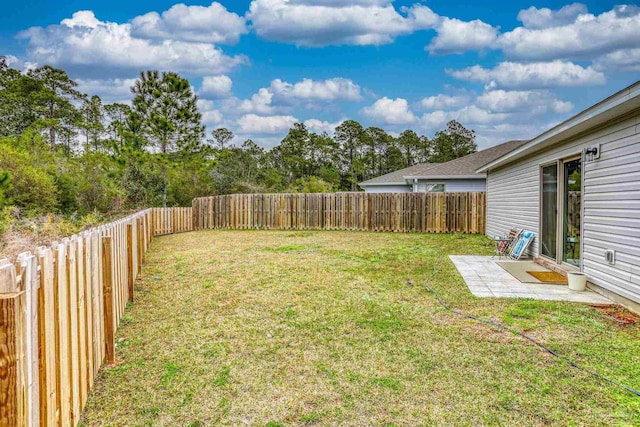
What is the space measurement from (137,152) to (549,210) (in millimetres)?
16951

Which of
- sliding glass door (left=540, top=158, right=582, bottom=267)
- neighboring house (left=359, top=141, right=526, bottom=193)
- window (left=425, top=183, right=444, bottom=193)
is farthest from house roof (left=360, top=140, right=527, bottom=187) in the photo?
sliding glass door (left=540, top=158, right=582, bottom=267)

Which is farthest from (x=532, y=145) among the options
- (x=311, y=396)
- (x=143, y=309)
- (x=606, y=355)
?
(x=143, y=309)

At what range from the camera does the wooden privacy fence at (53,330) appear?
1.30m

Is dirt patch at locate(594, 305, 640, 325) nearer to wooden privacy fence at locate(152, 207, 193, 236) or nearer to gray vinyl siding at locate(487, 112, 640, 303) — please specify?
gray vinyl siding at locate(487, 112, 640, 303)

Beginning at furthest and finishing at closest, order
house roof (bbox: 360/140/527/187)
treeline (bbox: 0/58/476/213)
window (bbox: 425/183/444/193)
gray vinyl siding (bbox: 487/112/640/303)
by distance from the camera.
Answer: window (bbox: 425/183/444/193)
house roof (bbox: 360/140/527/187)
treeline (bbox: 0/58/476/213)
gray vinyl siding (bbox: 487/112/640/303)

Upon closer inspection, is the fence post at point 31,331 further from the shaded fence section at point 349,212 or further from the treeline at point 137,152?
the shaded fence section at point 349,212

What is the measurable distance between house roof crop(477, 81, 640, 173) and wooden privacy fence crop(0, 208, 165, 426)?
488 centimetres

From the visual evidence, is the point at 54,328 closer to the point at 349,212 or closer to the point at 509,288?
the point at 509,288

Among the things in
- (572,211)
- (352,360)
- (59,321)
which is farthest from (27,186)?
(572,211)

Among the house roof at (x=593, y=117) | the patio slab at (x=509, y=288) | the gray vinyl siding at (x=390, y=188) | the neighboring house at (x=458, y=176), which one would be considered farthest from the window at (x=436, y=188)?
the patio slab at (x=509, y=288)

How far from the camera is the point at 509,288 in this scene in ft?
17.5

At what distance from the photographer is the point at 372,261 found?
25.2 feet

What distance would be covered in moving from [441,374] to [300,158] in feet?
109

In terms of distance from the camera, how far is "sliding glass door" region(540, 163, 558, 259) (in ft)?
21.8
